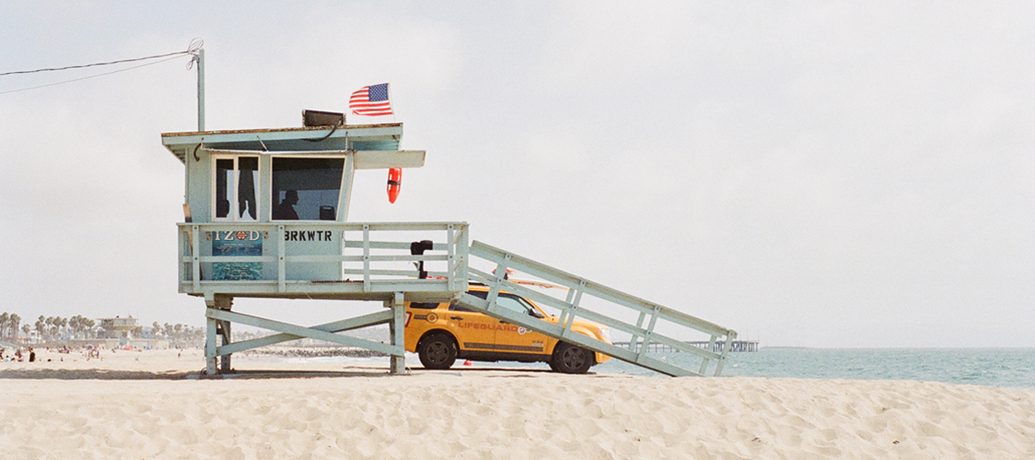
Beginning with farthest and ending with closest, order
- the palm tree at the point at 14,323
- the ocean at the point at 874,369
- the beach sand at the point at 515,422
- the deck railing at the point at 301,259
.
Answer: the palm tree at the point at 14,323 → the ocean at the point at 874,369 → the deck railing at the point at 301,259 → the beach sand at the point at 515,422

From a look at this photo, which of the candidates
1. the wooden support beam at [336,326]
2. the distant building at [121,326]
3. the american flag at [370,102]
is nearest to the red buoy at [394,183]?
the american flag at [370,102]

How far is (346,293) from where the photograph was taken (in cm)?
1276

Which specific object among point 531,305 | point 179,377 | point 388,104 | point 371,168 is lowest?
point 179,377

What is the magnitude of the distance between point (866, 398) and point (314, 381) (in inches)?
267

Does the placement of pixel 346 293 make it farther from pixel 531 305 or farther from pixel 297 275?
pixel 531 305

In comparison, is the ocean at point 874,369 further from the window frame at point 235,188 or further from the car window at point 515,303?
the window frame at point 235,188

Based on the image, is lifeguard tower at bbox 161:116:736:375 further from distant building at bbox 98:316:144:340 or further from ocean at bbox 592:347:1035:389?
distant building at bbox 98:316:144:340

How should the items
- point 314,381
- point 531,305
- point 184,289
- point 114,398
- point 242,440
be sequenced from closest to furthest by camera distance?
1. point 242,440
2. point 114,398
3. point 314,381
4. point 184,289
5. point 531,305

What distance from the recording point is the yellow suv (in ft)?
49.2

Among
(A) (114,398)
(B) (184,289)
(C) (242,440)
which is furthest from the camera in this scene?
(B) (184,289)

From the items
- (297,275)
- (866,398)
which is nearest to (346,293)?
(297,275)

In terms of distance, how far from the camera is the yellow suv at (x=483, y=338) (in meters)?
15.0

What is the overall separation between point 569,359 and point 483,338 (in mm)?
1729

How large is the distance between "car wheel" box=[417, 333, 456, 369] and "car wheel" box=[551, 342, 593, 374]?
203cm
